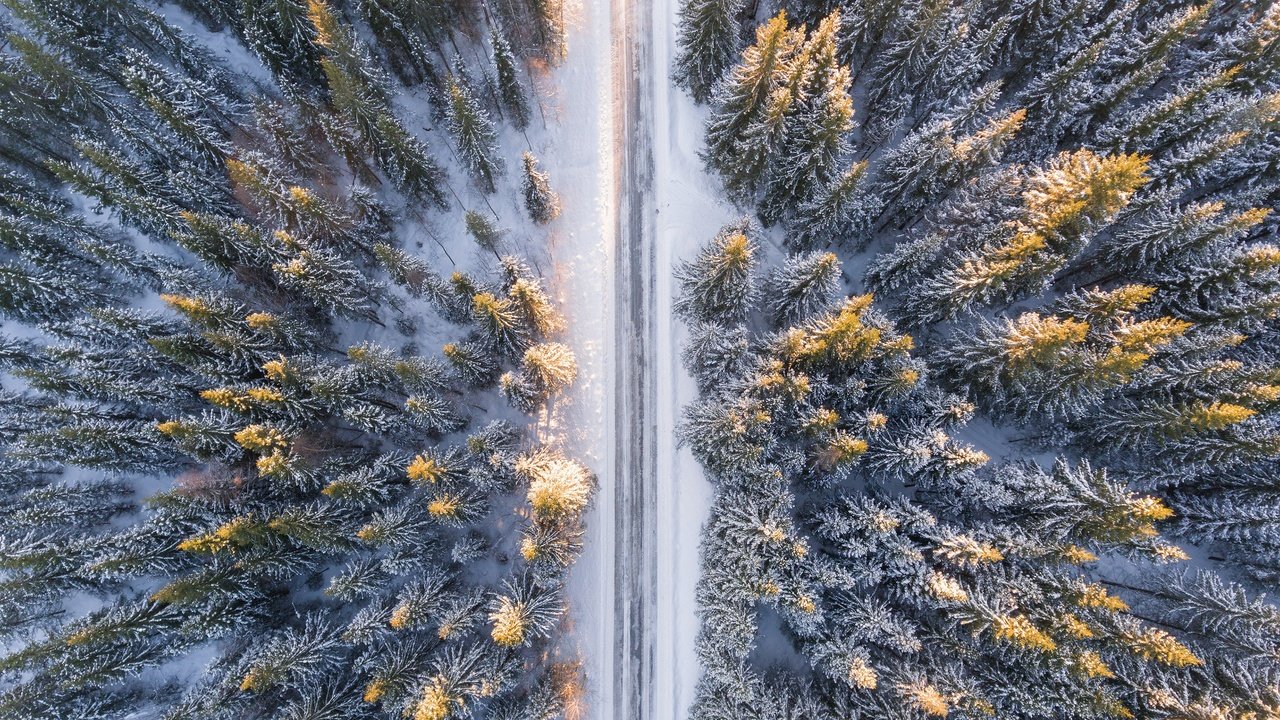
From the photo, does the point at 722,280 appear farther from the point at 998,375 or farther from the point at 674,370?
the point at 998,375

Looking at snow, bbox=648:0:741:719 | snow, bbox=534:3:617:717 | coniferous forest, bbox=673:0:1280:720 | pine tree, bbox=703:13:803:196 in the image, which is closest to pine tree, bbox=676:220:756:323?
coniferous forest, bbox=673:0:1280:720

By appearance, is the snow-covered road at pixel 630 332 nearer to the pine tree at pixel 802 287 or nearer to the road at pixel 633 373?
the road at pixel 633 373

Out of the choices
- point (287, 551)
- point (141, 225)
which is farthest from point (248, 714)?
point (141, 225)

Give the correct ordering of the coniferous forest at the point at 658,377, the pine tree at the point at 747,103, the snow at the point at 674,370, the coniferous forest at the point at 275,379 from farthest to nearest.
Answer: the snow at the point at 674,370
the pine tree at the point at 747,103
the coniferous forest at the point at 275,379
the coniferous forest at the point at 658,377

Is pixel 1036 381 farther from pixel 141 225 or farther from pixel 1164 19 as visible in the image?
pixel 141 225

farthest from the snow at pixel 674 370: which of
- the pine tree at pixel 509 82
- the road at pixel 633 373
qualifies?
the pine tree at pixel 509 82
